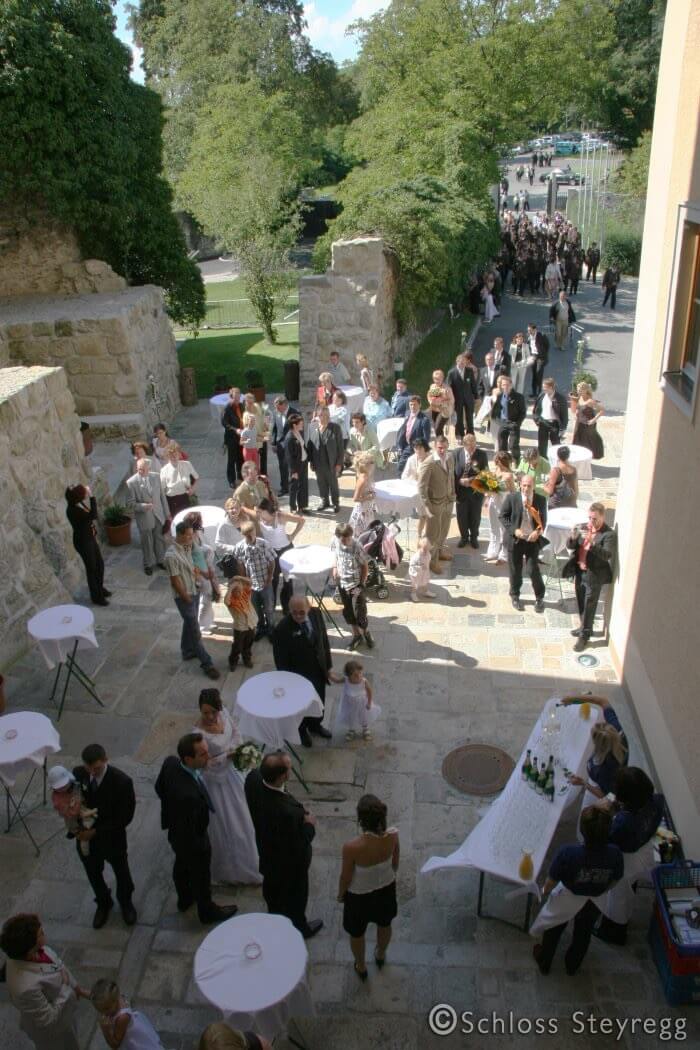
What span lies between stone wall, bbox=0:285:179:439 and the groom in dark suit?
895 centimetres

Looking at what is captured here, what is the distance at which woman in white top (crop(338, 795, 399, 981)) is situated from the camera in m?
5.20

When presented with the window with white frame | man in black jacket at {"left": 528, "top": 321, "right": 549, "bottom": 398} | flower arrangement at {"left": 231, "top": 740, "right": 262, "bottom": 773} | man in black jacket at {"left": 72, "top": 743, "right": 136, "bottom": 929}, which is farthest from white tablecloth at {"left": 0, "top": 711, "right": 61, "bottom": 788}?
man in black jacket at {"left": 528, "top": 321, "right": 549, "bottom": 398}

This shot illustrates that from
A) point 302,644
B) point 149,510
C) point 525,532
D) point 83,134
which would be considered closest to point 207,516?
point 149,510

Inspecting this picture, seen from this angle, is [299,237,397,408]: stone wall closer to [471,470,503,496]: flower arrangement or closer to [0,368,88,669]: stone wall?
[0,368,88,669]: stone wall

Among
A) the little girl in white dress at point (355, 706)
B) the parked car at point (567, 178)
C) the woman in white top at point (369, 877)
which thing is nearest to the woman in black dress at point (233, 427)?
the little girl in white dress at point (355, 706)

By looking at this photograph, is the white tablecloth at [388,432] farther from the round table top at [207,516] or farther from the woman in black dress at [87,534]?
the woman in black dress at [87,534]

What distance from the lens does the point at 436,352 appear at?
2217 cm

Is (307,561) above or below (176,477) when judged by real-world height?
below

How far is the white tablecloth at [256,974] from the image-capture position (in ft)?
15.0

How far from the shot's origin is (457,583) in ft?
36.4

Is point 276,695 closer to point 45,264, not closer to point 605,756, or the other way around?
point 605,756

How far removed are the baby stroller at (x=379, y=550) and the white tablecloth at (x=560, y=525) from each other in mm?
1866

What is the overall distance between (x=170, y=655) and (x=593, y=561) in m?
4.74

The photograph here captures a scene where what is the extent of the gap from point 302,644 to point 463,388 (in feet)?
26.8
